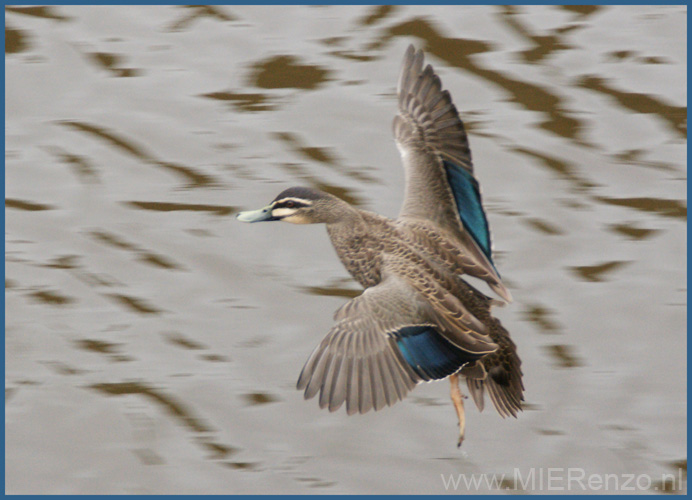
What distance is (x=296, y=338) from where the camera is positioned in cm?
714

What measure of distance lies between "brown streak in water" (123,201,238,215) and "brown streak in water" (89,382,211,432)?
1.80 metres

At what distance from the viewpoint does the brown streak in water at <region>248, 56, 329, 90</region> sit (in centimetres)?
946

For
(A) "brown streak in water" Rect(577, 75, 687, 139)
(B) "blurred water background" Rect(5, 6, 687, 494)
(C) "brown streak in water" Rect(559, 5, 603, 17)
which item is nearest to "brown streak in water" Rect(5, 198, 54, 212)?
(B) "blurred water background" Rect(5, 6, 687, 494)

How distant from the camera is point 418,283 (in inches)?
233

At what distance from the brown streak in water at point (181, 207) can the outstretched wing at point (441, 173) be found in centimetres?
194

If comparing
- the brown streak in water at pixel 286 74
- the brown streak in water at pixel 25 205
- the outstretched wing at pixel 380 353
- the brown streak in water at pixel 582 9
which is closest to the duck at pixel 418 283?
the outstretched wing at pixel 380 353

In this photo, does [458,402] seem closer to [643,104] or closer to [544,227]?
[544,227]

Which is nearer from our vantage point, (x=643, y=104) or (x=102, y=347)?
(x=102, y=347)

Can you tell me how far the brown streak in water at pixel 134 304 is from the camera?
7383mm

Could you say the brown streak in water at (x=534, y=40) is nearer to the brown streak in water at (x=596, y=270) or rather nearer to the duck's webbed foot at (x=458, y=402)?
the brown streak in water at (x=596, y=270)

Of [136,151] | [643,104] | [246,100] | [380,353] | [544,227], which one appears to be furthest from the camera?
[246,100]

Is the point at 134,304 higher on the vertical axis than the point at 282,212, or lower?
lower

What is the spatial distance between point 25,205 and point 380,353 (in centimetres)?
398

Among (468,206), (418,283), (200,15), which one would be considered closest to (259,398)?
(418,283)
